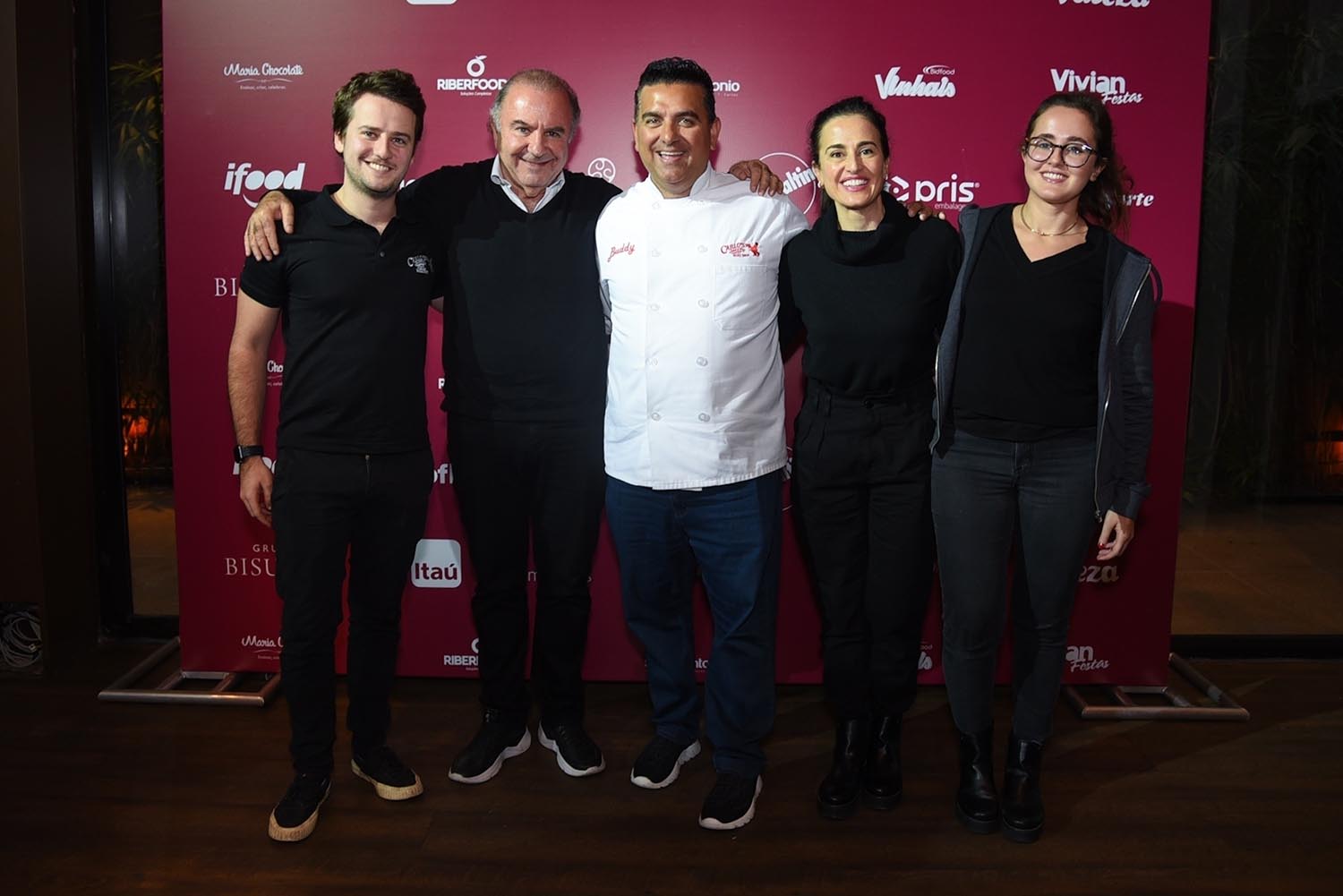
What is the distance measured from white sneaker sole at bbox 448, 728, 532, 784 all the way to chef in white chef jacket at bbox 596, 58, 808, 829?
567 mm

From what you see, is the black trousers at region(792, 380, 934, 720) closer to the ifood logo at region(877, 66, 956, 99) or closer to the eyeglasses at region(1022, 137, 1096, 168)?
the eyeglasses at region(1022, 137, 1096, 168)

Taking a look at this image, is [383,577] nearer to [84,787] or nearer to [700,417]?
[700,417]

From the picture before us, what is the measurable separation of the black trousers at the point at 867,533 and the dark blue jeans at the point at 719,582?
0.43ft

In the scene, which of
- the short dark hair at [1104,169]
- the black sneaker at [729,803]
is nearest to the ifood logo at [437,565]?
the black sneaker at [729,803]

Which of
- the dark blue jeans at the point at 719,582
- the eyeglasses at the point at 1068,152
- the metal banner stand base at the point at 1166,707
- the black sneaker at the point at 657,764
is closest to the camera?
the eyeglasses at the point at 1068,152

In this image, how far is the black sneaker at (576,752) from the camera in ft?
9.25

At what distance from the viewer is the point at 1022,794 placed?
2559mm

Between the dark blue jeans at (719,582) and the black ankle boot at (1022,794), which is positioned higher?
the dark blue jeans at (719,582)

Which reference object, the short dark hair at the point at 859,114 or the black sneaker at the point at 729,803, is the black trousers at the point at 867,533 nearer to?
the black sneaker at the point at 729,803

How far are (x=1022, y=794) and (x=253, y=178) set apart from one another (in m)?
2.84

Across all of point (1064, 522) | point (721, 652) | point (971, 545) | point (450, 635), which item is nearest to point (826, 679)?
point (721, 652)

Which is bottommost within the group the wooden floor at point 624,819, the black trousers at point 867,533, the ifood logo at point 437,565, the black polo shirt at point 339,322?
the wooden floor at point 624,819

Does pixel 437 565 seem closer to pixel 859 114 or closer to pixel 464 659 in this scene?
pixel 464 659

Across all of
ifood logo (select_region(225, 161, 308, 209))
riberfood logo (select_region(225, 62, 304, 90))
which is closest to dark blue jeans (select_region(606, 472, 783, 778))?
ifood logo (select_region(225, 161, 308, 209))
